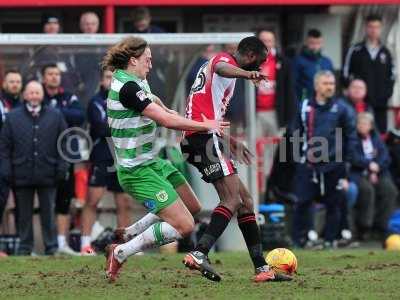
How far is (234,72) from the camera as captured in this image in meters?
10.4

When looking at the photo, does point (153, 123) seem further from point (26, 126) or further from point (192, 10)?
point (192, 10)

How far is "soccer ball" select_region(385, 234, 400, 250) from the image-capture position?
625 inches

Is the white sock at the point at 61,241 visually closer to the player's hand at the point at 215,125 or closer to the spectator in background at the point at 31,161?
the spectator in background at the point at 31,161

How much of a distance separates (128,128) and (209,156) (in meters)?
0.80

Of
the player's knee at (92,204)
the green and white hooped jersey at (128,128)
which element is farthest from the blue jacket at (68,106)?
the green and white hooped jersey at (128,128)

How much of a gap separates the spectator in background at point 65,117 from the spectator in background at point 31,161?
0.41 m

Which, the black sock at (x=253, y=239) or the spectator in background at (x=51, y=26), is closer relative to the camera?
the black sock at (x=253, y=239)

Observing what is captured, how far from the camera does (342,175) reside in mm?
16203

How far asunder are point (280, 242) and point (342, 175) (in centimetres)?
133

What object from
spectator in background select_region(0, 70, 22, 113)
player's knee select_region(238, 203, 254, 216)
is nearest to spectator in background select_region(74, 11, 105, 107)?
spectator in background select_region(0, 70, 22, 113)

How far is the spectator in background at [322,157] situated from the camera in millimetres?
16078

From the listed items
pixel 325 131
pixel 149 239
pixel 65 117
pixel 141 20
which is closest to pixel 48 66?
pixel 65 117

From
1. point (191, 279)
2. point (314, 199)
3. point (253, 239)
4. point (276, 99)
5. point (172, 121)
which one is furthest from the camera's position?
point (276, 99)

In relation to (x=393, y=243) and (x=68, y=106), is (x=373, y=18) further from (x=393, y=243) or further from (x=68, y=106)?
(x=68, y=106)
